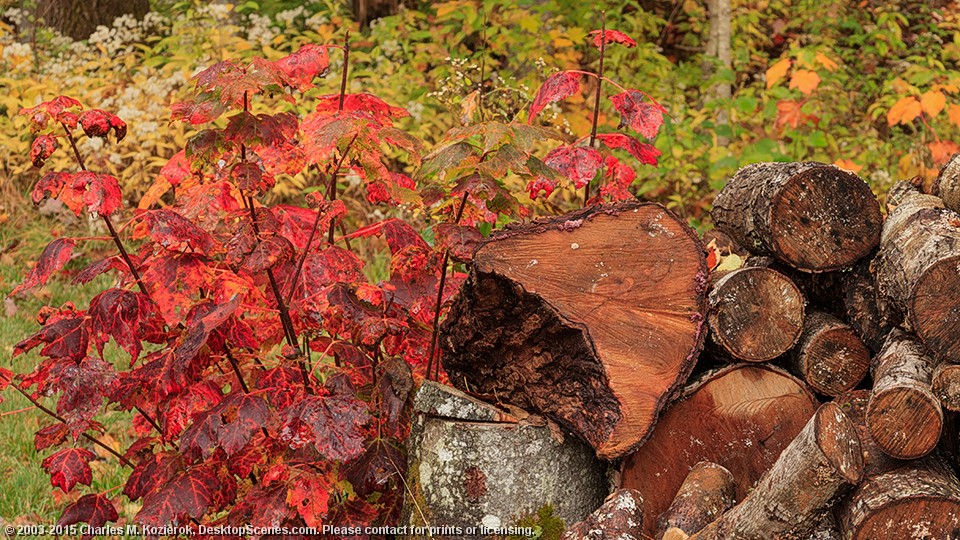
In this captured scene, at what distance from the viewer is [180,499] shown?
2879 millimetres

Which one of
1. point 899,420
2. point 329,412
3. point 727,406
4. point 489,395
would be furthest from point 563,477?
point 899,420

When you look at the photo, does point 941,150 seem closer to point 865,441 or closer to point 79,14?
point 865,441

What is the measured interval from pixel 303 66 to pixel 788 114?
16.9 ft

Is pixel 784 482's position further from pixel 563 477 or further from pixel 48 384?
pixel 48 384

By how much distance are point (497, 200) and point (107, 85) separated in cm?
566

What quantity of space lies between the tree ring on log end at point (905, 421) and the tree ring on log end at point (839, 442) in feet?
0.49

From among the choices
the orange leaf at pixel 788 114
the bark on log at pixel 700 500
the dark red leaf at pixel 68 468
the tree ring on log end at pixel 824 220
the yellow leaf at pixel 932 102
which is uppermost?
the tree ring on log end at pixel 824 220

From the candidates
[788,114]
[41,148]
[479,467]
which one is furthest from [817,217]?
[788,114]

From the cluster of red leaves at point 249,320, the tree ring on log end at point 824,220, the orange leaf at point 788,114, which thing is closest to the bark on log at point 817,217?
the tree ring on log end at point 824,220

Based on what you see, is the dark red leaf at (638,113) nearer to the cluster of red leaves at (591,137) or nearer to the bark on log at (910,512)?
the cluster of red leaves at (591,137)

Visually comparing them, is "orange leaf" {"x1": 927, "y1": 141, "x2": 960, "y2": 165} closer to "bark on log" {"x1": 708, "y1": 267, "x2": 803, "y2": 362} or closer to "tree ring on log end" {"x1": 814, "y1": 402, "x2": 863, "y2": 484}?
"bark on log" {"x1": 708, "y1": 267, "x2": 803, "y2": 362}

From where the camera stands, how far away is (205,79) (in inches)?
106

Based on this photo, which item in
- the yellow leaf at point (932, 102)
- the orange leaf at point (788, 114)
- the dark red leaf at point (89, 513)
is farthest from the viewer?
the orange leaf at point (788, 114)

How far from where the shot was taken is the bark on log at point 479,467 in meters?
2.92
